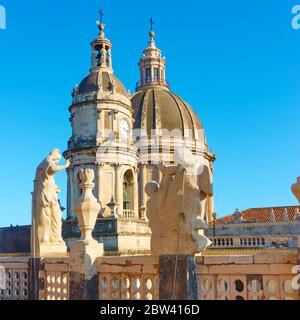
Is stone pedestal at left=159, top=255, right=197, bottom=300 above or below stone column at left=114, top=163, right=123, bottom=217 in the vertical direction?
below

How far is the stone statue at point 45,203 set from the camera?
9.61 meters

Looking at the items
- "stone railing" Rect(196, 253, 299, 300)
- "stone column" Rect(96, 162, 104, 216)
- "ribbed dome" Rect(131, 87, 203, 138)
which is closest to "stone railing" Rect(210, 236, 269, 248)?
"stone column" Rect(96, 162, 104, 216)

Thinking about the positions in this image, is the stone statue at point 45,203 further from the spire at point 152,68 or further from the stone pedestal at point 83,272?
the spire at point 152,68

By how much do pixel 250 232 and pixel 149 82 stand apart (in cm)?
2485

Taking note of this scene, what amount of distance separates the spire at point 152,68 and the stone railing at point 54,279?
45216 millimetres

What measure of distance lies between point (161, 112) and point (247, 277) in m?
42.3

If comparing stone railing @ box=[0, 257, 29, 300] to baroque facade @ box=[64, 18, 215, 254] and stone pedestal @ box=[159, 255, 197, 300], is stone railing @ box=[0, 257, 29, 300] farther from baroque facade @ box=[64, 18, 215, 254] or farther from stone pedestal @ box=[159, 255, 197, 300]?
baroque facade @ box=[64, 18, 215, 254]

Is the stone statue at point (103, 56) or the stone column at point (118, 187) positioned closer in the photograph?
the stone column at point (118, 187)

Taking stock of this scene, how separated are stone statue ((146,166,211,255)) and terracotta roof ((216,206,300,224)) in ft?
97.2

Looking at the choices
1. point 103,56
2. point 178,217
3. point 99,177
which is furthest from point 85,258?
point 103,56

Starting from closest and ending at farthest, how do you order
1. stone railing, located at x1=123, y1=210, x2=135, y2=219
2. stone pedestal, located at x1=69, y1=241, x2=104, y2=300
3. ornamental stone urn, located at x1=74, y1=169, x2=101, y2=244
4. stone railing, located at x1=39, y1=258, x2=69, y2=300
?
stone pedestal, located at x1=69, y1=241, x2=104, y2=300 → ornamental stone urn, located at x1=74, y1=169, x2=101, y2=244 → stone railing, located at x1=39, y1=258, x2=69, y2=300 → stone railing, located at x1=123, y1=210, x2=135, y2=219

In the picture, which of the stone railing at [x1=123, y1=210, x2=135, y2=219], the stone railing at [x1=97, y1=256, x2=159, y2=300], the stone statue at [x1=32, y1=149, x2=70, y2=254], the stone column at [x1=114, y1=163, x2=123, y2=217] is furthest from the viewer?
the stone column at [x1=114, y1=163, x2=123, y2=217]

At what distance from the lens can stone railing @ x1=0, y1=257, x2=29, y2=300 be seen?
9680 mm

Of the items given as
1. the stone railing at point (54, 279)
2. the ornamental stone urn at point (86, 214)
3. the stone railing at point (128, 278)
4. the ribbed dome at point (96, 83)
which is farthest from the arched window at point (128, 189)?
the stone railing at point (128, 278)
